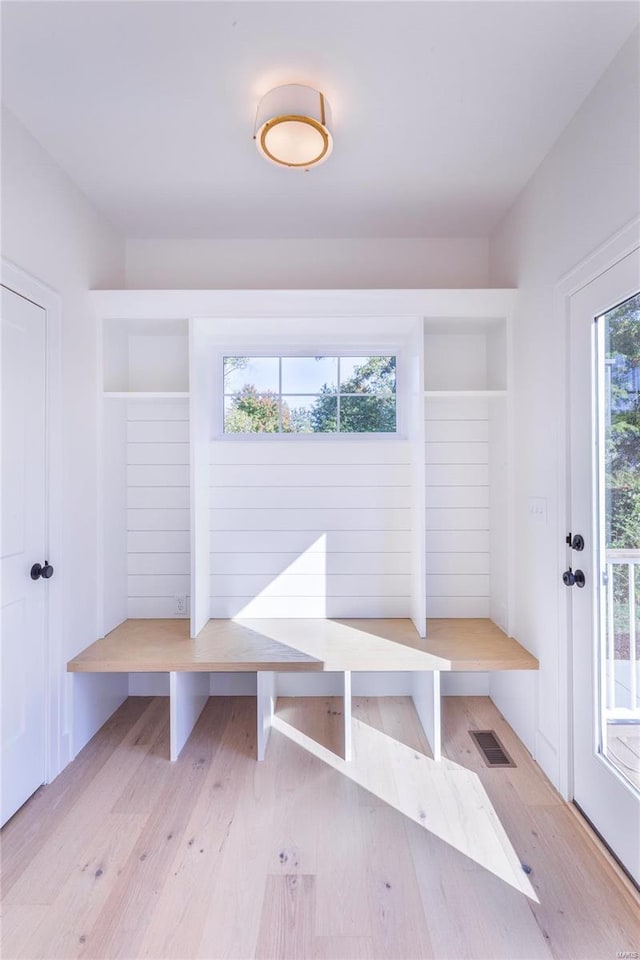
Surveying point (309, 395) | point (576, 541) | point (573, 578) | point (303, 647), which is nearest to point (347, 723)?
point (303, 647)

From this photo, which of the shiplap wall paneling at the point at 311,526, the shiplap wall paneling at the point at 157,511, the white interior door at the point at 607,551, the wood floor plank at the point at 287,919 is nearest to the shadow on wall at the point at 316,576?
the shiplap wall paneling at the point at 311,526

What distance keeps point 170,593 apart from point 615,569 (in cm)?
234

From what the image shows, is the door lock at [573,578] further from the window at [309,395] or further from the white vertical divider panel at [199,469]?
the white vertical divider panel at [199,469]

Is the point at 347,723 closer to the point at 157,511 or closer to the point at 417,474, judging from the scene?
the point at 417,474

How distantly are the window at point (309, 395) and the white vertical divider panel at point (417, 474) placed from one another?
0.84ft

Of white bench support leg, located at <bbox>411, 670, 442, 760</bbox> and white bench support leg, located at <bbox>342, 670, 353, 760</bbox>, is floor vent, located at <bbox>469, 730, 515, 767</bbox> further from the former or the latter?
white bench support leg, located at <bbox>342, 670, 353, 760</bbox>

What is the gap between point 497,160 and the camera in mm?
2141

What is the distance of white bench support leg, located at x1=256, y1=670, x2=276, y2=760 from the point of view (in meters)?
2.23

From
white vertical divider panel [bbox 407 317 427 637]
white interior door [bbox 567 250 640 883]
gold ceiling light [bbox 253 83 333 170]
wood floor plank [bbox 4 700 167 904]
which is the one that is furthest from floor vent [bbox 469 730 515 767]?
gold ceiling light [bbox 253 83 333 170]

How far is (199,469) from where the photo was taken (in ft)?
8.50

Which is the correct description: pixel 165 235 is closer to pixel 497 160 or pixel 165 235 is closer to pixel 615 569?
pixel 497 160

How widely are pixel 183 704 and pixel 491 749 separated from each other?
61.5 inches

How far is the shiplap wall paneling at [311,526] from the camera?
2.84 m

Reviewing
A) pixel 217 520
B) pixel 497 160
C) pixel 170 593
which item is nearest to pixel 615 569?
pixel 497 160
